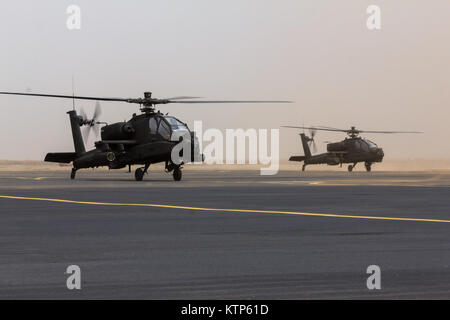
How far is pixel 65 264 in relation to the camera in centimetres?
1215

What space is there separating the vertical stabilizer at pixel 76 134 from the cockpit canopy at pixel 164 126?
8.38 meters

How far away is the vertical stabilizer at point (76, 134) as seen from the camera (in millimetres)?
55719

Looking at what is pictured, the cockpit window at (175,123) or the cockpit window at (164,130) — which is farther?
the cockpit window at (175,123)

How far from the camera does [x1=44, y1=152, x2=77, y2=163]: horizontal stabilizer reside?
5444cm

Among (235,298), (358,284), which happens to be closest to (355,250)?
(358,284)

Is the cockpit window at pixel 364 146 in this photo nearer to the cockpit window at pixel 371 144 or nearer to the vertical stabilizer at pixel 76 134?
the cockpit window at pixel 371 144

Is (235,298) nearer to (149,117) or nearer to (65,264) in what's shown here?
(65,264)

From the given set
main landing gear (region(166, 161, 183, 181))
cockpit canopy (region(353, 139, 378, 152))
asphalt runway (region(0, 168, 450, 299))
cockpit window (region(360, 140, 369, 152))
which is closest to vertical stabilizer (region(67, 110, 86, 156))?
main landing gear (region(166, 161, 183, 181))

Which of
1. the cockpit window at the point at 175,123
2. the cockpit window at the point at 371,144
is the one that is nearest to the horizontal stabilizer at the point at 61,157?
the cockpit window at the point at 175,123

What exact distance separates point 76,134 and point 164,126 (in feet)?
34.9

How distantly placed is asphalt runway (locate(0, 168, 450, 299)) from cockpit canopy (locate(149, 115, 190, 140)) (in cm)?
2232

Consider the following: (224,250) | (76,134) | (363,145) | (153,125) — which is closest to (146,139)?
(153,125)

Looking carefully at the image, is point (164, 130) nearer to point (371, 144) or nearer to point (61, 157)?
point (61, 157)

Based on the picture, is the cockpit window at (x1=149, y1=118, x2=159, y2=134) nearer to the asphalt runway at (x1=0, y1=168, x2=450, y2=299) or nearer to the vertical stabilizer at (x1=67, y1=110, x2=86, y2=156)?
the vertical stabilizer at (x1=67, y1=110, x2=86, y2=156)
